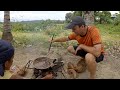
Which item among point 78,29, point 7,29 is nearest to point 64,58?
point 78,29

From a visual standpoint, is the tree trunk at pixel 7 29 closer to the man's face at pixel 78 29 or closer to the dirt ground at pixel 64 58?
the dirt ground at pixel 64 58

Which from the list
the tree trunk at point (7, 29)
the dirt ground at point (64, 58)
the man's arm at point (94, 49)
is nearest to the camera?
the man's arm at point (94, 49)

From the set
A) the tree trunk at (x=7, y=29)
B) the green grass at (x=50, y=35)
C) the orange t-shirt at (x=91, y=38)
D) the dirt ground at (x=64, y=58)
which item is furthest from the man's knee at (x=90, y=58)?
the tree trunk at (x=7, y=29)

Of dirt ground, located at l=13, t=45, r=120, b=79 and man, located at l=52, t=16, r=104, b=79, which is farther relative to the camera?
dirt ground, located at l=13, t=45, r=120, b=79

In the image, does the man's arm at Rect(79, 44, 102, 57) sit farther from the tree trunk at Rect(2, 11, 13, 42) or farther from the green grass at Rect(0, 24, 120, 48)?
the tree trunk at Rect(2, 11, 13, 42)

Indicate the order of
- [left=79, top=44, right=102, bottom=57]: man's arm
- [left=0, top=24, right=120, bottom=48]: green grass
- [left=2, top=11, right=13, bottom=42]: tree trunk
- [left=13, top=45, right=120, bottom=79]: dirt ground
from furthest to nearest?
[left=2, top=11, right=13, bottom=42]: tree trunk
[left=0, top=24, right=120, bottom=48]: green grass
[left=13, top=45, right=120, bottom=79]: dirt ground
[left=79, top=44, right=102, bottom=57]: man's arm

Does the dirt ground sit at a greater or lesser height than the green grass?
lesser

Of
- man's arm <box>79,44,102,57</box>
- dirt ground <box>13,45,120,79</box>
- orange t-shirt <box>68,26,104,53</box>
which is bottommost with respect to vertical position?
dirt ground <box>13,45,120,79</box>

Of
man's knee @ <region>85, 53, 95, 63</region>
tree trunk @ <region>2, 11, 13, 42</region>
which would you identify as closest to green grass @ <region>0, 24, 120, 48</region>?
tree trunk @ <region>2, 11, 13, 42</region>

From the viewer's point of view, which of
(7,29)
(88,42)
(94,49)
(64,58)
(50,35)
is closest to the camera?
(94,49)

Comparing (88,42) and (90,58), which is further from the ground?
(88,42)

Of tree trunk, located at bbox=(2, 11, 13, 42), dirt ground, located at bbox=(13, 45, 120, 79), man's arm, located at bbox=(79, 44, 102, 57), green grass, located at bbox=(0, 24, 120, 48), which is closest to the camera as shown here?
man's arm, located at bbox=(79, 44, 102, 57)

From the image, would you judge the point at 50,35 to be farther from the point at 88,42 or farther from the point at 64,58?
the point at 88,42
